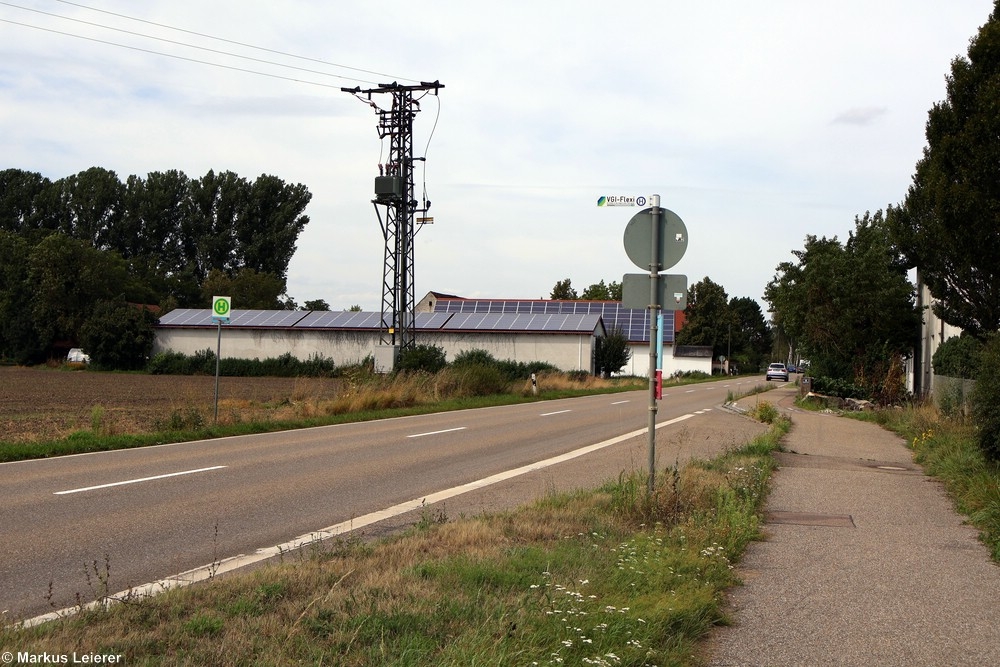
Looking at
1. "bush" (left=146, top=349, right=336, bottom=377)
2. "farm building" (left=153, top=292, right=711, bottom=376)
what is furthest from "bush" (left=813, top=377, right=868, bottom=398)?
Result: "bush" (left=146, top=349, right=336, bottom=377)

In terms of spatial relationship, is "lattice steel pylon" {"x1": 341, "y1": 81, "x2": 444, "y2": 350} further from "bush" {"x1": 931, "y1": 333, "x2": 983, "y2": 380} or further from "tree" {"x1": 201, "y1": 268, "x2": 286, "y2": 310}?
"tree" {"x1": 201, "y1": 268, "x2": 286, "y2": 310}

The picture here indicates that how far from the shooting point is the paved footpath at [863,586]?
16.6ft

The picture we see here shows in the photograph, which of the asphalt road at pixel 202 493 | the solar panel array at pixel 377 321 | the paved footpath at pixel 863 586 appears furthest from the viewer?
the solar panel array at pixel 377 321

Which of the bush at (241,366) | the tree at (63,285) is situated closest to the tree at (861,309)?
the bush at (241,366)

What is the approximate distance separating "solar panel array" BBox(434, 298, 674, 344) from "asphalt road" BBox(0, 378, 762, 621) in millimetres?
57177

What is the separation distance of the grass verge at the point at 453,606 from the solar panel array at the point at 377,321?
51.4m

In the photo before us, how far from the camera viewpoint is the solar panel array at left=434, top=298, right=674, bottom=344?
75.9 metres

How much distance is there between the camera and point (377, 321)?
195 feet

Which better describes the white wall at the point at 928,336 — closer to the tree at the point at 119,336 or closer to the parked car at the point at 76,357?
the tree at the point at 119,336

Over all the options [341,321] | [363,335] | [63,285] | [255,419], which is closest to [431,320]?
[363,335]

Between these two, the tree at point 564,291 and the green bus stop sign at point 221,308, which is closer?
the green bus stop sign at point 221,308

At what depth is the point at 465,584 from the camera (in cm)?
558

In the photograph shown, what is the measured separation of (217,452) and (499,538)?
28.3ft

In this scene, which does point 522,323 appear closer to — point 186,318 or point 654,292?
point 186,318
